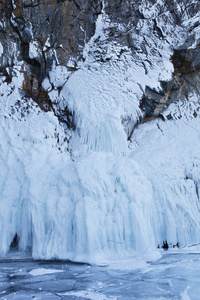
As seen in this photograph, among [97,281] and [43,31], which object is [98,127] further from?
[97,281]

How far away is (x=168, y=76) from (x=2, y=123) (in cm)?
429

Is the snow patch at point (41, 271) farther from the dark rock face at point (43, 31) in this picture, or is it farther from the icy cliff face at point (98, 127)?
the dark rock face at point (43, 31)

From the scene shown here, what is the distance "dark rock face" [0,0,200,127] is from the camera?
773 centimetres

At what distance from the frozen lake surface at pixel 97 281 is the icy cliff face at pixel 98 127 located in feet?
1.55

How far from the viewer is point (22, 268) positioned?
4289 millimetres

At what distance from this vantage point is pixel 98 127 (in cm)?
673

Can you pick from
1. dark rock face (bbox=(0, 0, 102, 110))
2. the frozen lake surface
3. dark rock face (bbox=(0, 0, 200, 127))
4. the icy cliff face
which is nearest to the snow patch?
the frozen lake surface

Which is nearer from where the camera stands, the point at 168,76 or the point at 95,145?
the point at 95,145

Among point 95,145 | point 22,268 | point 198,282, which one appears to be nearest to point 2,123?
point 95,145

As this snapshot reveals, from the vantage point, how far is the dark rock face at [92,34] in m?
7.73

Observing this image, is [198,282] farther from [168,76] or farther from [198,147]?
[168,76]

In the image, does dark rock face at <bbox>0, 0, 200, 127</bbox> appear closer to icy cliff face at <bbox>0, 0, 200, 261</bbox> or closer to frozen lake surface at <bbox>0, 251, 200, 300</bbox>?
icy cliff face at <bbox>0, 0, 200, 261</bbox>

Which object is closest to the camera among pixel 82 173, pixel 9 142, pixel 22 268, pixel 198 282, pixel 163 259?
pixel 198 282

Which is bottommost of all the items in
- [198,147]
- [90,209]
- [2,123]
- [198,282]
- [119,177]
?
[198,282]
